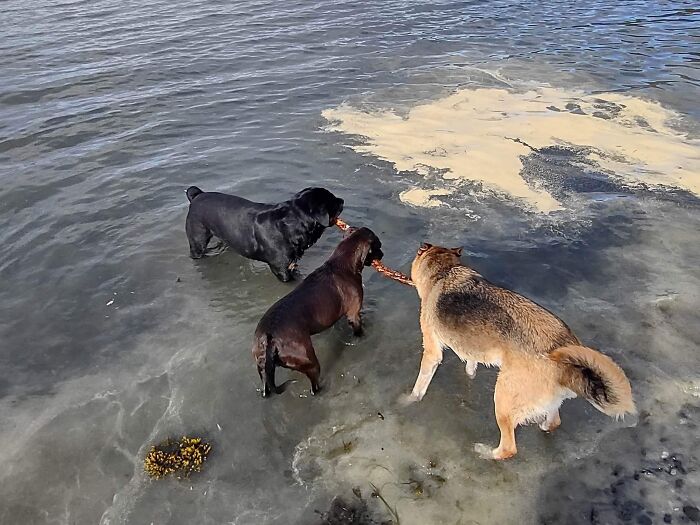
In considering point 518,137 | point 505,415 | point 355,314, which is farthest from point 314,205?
point 518,137

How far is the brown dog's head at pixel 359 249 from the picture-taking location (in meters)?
6.00

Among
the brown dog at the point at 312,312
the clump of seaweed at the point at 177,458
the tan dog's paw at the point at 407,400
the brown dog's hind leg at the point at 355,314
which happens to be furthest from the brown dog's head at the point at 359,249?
the clump of seaweed at the point at 177,458

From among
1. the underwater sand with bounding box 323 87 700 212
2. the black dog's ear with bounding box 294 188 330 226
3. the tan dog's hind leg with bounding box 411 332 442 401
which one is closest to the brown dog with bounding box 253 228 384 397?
the black dog's ear with bounding box 294 188 330 226

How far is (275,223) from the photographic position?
262 inches

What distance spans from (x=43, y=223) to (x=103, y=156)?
246 cm

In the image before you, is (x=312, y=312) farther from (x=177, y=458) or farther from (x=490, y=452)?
(x=490, y=452)

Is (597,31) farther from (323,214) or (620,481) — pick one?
(620,481)

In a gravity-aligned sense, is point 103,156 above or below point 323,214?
below

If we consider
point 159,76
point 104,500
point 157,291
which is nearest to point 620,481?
point 104,500

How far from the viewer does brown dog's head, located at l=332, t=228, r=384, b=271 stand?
19.7ft

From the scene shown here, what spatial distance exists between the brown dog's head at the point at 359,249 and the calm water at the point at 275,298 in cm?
67

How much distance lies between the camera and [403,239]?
7.55 metres

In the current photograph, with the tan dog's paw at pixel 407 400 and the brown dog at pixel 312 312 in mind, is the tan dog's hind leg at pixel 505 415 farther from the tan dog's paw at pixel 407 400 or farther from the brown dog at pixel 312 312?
the brown dog at pixel 312 312

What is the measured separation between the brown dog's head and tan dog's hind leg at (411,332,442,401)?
142cm
